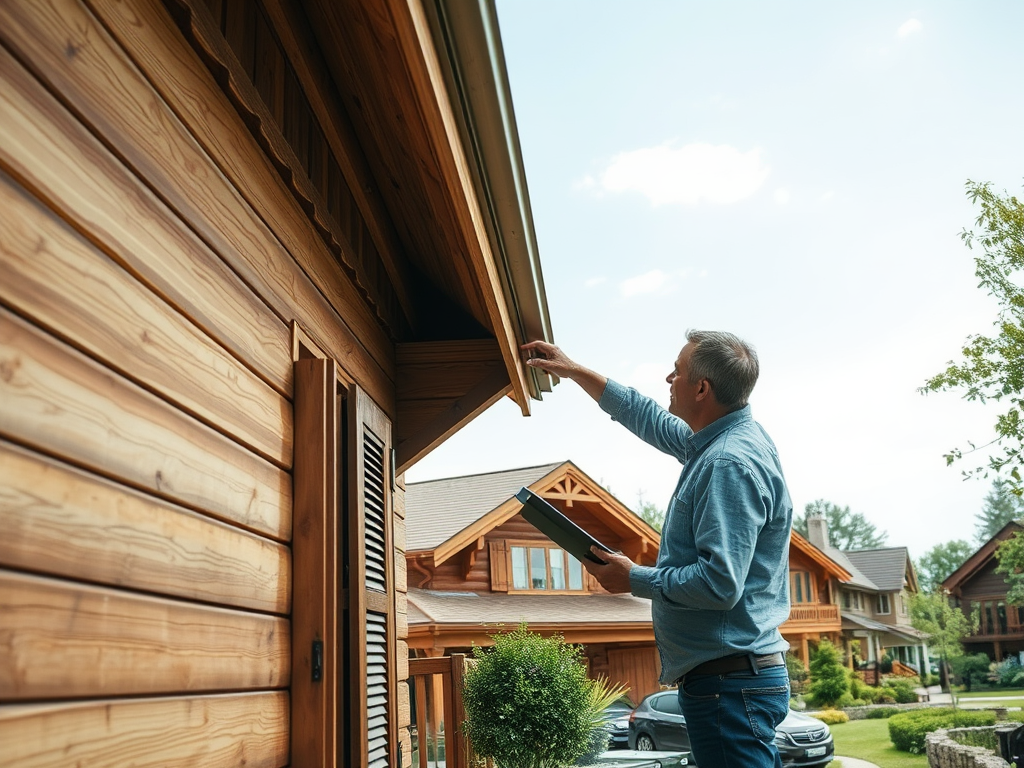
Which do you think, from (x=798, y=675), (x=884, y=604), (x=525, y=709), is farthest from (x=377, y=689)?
(x=884, y=604)

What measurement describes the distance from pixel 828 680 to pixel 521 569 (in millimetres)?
11724

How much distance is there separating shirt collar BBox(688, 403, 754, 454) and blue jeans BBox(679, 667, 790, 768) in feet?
2.30

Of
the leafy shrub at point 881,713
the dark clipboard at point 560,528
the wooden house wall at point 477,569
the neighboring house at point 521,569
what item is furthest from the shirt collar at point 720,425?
the leafy shrub at point 881,713

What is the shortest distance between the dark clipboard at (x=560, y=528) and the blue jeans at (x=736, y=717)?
500mm

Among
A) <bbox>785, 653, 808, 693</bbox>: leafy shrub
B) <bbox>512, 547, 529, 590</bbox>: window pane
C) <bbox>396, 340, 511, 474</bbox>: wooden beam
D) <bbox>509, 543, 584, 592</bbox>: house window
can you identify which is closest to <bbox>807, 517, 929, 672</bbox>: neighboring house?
<bbox>785, 653, 808, 693</bbox>: leafy shrub

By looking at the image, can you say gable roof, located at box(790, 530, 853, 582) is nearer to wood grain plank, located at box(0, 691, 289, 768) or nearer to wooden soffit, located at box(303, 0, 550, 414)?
wooden soffit, located at box(303, 0, 550, 414)

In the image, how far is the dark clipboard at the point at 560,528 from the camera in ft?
9.83

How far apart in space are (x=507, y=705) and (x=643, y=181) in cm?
9182

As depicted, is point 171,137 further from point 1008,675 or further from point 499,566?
point 1008,675

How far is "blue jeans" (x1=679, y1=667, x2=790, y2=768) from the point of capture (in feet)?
8.25

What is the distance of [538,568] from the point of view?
20.6 metres

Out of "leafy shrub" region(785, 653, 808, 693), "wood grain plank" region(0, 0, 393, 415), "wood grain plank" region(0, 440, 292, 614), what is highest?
"wood grain plank" region(0, 0, 393, 415)

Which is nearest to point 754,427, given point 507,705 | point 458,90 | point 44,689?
point 458,90

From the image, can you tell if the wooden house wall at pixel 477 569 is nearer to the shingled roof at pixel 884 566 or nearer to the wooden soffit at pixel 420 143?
the wooden soffit at pixel 420 143
